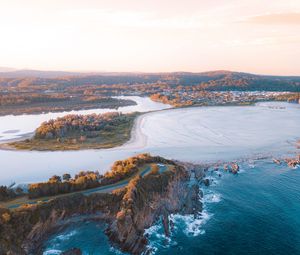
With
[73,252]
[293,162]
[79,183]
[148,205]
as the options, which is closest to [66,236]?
[73,252]

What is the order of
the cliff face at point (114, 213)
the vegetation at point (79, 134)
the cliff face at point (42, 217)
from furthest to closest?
the vegetation at point (79, 134) < the cliff face at point (114, 213) < the cliff face at point (42, 217)

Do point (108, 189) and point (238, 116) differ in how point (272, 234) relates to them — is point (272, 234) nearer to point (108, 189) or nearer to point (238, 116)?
point (108, 189)

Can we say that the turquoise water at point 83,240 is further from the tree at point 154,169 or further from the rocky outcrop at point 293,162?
the rocky outcrop at point 293,162

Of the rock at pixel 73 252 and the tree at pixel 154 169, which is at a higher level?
the tree at pixel 154 169

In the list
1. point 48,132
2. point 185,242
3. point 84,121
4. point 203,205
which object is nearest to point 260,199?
point 203,205

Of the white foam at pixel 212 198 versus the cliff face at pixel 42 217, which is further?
the white foam at pixel 212 198

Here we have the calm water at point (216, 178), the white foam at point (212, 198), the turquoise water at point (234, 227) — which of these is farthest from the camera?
the white foam at point (212, 198)

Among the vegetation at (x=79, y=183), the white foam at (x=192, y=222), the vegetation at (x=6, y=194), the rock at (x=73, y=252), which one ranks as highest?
the vegetation at (x=79, y=183)

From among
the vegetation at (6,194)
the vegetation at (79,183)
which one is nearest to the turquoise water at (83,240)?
the vegetation at (79,183)
